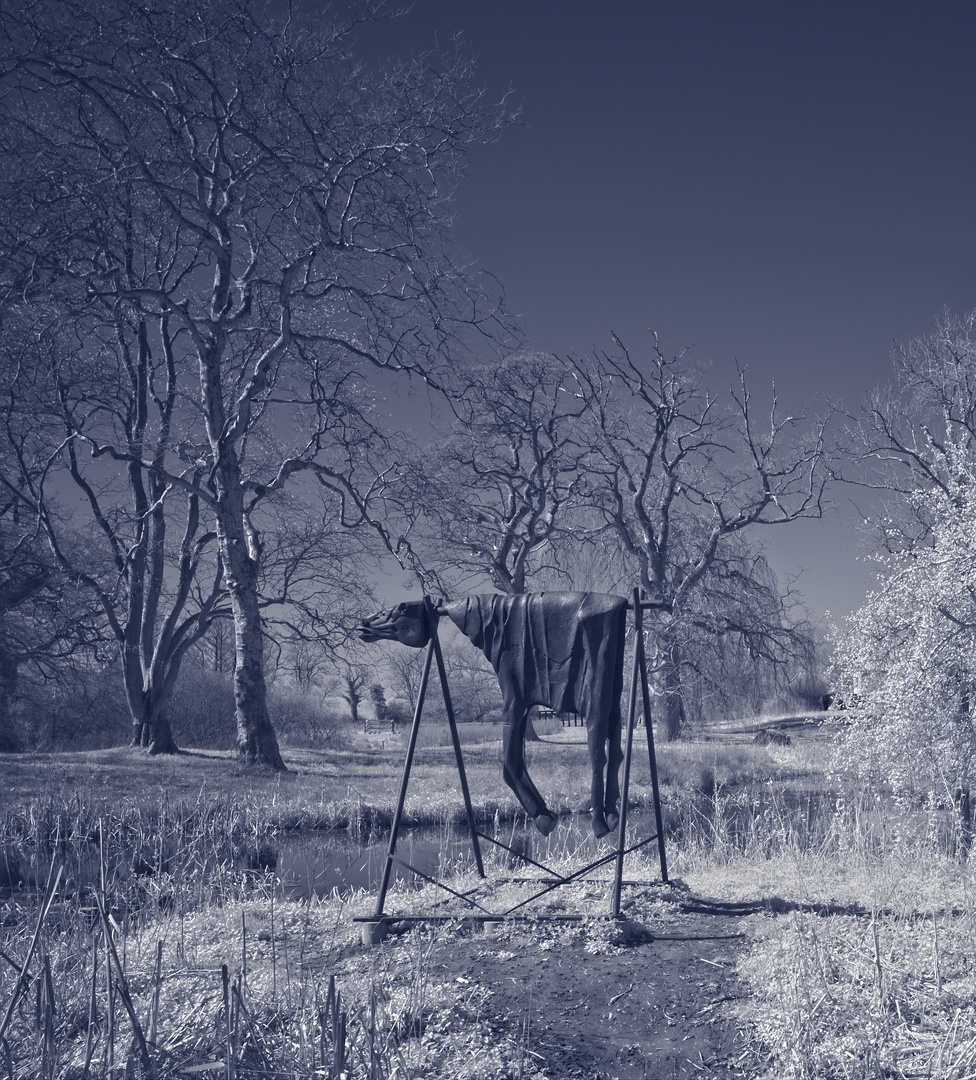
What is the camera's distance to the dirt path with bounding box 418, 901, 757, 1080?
3947mm

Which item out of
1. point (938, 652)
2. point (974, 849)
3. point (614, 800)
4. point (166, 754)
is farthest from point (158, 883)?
point (166, 754)

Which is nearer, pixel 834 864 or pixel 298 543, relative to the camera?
pixel 834 864

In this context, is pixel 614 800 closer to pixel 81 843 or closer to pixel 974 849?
pixel 974 849

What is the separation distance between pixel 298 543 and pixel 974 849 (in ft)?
51.3

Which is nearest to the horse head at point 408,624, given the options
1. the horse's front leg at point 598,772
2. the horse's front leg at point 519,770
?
the horse's front leg at point 519,770

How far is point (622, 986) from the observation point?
15.8 ft

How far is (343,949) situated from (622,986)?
195 centimetres

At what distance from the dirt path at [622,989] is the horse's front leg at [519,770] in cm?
71

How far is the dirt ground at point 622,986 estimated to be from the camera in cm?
395

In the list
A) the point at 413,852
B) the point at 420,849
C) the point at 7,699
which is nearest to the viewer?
the point at 413,852

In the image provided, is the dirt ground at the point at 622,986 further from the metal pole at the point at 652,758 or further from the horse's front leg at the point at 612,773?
the horse's front leg at the point at 612,773

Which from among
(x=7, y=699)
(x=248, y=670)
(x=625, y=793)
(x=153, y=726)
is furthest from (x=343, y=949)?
(x=7, y=699)

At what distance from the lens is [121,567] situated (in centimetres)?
2052

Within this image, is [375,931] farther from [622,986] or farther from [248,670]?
[248,670]
